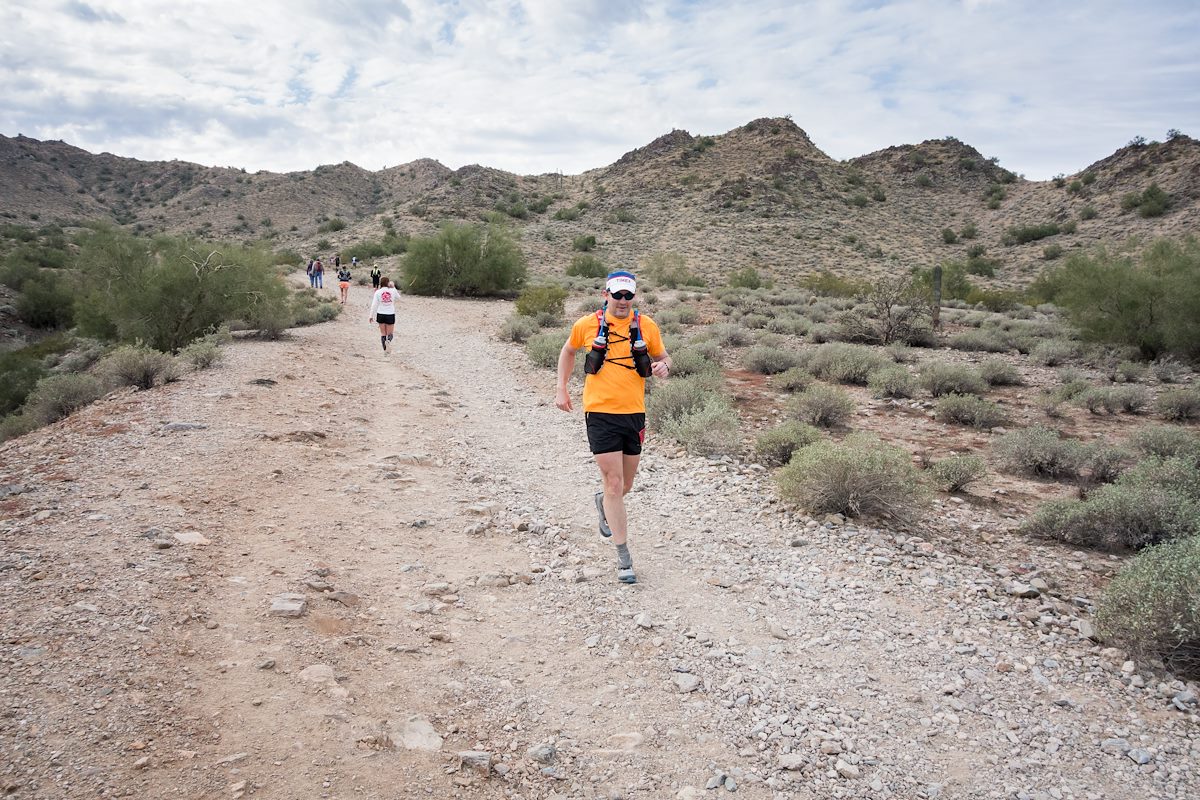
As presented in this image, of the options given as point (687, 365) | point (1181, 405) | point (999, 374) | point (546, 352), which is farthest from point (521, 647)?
point (999, 374)

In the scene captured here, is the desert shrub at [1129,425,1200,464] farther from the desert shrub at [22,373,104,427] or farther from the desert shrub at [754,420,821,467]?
the desert shrub at [22,373,104,427]

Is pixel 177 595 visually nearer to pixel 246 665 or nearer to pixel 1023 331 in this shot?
pixel 246 665

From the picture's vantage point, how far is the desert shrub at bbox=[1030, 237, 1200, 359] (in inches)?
601

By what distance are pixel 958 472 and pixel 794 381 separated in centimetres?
546

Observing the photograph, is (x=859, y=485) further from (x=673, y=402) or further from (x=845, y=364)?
(x=845, y=364)

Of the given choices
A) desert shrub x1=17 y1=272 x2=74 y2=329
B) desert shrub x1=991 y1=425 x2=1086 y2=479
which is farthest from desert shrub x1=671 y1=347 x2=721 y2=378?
desert shrub x1=17 y1=272 x2=74 y2=329

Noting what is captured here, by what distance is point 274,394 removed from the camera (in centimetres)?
1017

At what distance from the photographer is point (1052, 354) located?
16.2 meters

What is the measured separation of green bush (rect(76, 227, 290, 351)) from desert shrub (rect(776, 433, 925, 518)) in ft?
49.8

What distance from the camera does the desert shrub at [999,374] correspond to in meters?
13.9

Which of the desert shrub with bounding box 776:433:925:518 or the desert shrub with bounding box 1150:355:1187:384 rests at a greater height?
the desert shrub with bounding box 1150:355:1187:384

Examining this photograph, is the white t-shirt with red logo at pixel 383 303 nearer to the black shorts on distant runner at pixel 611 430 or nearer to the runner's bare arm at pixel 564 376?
the runner's bare arm at pixel 564 376

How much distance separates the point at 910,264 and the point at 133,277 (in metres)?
47.7

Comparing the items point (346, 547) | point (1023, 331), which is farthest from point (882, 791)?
point (1023, 331)
